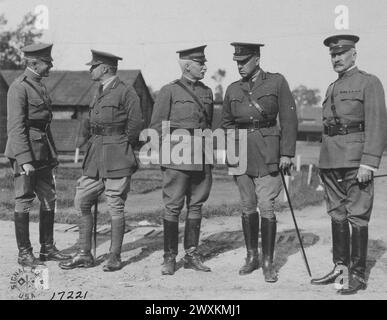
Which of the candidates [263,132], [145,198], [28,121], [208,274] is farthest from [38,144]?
[145,198]

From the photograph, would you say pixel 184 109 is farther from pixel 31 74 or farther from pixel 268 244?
pixel 31 74

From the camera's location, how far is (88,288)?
4914 millimetres

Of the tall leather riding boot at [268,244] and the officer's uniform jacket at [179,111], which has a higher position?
the officer's uniform jacket at [179,111]

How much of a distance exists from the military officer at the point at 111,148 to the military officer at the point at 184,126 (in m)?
0.31

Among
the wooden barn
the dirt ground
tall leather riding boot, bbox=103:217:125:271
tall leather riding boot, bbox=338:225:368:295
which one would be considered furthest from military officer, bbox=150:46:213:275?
the wooden barn

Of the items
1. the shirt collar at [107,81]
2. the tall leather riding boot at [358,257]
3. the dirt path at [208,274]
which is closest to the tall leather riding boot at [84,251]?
the dirt path at [208,274]

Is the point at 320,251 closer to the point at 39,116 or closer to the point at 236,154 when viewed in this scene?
the point at 236,154

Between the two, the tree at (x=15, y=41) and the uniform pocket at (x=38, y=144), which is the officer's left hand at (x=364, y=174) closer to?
the uniform pocket at (x=38, y=144)

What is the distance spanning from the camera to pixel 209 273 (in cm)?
549

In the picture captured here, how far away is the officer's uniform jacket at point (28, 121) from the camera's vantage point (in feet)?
18.4

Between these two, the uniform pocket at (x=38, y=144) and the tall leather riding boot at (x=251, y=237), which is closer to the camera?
the tall leather riding boot at (x=251, y=237)

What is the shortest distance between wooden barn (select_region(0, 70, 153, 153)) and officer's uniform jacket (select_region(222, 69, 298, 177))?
25022 mm
